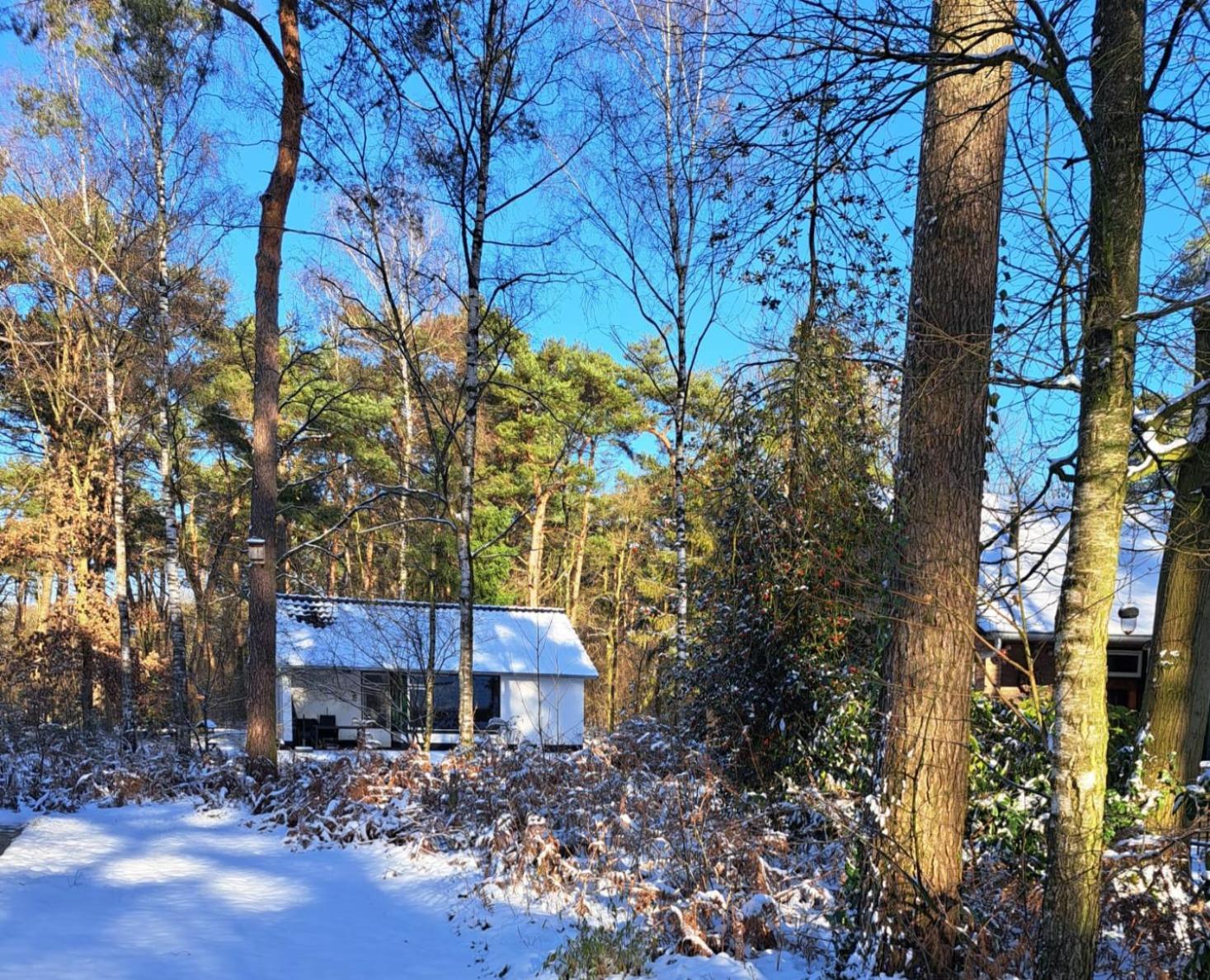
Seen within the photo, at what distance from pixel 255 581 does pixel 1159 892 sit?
9030mm

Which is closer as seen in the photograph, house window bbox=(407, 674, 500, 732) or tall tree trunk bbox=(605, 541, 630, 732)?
house window bbox=(407, 674, 500, 732)

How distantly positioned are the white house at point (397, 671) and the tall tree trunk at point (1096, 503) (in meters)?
13.6

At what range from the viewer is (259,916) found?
17.6 feet

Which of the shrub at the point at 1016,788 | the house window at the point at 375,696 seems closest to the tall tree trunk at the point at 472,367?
the shrub at the point at 1016,788

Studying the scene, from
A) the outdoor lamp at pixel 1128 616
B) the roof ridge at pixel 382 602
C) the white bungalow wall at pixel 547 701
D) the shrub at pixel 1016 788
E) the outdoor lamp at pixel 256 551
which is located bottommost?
the white bungalow wall at pixel 547 701

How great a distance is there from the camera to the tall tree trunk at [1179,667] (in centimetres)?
495

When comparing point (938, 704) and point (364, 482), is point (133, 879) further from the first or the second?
point (364, 482)

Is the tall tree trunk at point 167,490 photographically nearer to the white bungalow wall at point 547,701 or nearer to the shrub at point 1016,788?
the white bungalow wall at point 547,701

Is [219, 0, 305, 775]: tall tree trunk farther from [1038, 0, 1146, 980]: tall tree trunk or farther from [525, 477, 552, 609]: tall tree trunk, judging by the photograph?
[525, 477, 552, 609]: tall tree trunk

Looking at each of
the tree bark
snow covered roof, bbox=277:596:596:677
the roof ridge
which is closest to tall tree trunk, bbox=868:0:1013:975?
the tree bark

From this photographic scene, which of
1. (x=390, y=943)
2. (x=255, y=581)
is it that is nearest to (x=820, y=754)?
(x=390, y=943)

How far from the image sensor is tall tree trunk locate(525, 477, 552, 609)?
24.5 metres

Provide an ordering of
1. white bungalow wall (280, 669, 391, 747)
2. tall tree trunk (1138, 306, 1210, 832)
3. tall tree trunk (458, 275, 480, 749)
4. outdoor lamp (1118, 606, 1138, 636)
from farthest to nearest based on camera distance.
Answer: white bungalow wall (280, 669, 391, 747) → tall tree trunk (458, 275, 480, 749) → outdoor lamp (1118, 606, 1138, 636) → tall tree trunk (1138, 306, 1210, 832)

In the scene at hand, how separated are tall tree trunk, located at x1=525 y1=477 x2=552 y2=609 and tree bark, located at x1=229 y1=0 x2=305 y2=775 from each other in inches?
541
